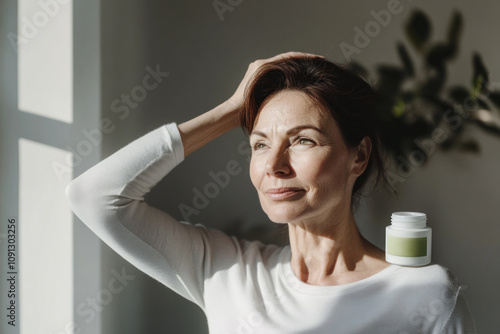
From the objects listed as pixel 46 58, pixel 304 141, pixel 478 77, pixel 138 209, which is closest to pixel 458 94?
pixel 478 77

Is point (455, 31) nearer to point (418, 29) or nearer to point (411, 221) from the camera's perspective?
point (418, 29)

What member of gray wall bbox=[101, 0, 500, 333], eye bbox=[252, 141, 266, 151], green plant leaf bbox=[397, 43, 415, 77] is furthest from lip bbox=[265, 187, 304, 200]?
green plant leaf bbox=[397, 43, 415, 77]

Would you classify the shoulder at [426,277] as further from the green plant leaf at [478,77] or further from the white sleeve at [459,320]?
the green plant leaf at [478,77]

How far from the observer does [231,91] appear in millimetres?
1192

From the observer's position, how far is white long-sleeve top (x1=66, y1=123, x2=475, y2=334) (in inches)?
33.6

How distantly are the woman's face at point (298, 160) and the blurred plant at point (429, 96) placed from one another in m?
0.27

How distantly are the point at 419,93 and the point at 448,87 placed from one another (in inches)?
2.8

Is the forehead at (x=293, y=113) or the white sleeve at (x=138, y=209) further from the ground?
the forehead at (x=293, y=113)

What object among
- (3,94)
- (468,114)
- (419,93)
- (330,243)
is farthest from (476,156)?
(3,94)

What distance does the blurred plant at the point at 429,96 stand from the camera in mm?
1099

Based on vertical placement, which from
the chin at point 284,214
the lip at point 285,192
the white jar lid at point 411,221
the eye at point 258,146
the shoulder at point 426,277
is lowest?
the shoulder at point 426,277

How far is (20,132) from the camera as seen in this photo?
103cm

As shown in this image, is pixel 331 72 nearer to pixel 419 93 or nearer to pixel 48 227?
pixel 419 93

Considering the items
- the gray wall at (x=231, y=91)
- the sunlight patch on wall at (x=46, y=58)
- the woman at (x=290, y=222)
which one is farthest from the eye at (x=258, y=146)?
the sunlight patch on wall at (x=46, y=58)
